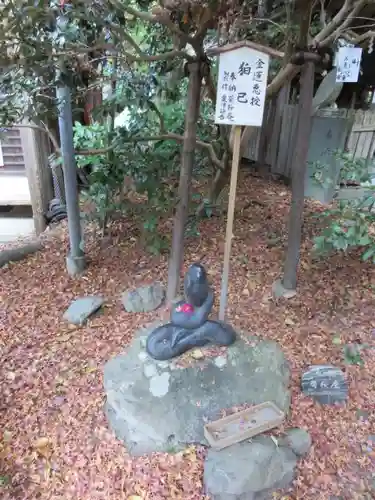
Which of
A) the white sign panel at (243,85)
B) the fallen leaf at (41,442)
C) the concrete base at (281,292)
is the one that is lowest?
the fallen leaf at (41,442)

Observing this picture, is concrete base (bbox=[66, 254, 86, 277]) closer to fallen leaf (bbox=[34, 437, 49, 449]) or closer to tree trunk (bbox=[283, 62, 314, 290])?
fallen leaf (bbox=[34, 437, 49, 449])

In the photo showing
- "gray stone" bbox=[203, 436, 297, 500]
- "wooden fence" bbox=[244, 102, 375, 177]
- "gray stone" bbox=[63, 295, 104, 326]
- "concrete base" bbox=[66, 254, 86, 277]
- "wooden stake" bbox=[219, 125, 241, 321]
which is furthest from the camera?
"wooden fence" bbox=[244, 102, 375, 177]

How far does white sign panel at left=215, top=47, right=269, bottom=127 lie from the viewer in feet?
7.52

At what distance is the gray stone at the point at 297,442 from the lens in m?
2.31

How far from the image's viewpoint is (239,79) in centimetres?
232

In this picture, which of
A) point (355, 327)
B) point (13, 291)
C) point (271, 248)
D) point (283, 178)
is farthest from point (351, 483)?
point (283, 178)

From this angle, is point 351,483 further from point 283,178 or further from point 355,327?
point 283,178

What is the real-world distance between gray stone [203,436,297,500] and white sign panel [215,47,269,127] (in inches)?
75.0

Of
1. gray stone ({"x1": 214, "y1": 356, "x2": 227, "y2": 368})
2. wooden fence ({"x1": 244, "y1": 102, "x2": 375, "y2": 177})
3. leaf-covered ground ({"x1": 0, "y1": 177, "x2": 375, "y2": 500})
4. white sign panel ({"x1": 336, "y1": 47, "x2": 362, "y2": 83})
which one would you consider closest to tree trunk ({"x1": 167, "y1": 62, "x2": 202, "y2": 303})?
leaf-covered ground ({"x1": 0, "y1": 177, "x2": 375, "y2": 500})

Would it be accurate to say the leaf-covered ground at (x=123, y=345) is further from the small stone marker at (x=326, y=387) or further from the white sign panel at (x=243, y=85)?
the white sign panel at (x=243, y=85)

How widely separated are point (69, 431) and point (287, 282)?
2.01m

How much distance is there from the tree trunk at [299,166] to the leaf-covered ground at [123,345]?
0.27 metres

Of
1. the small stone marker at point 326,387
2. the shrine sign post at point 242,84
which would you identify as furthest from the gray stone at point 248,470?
the shrine sign post at point 242,84

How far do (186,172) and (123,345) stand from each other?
4.59 ft
